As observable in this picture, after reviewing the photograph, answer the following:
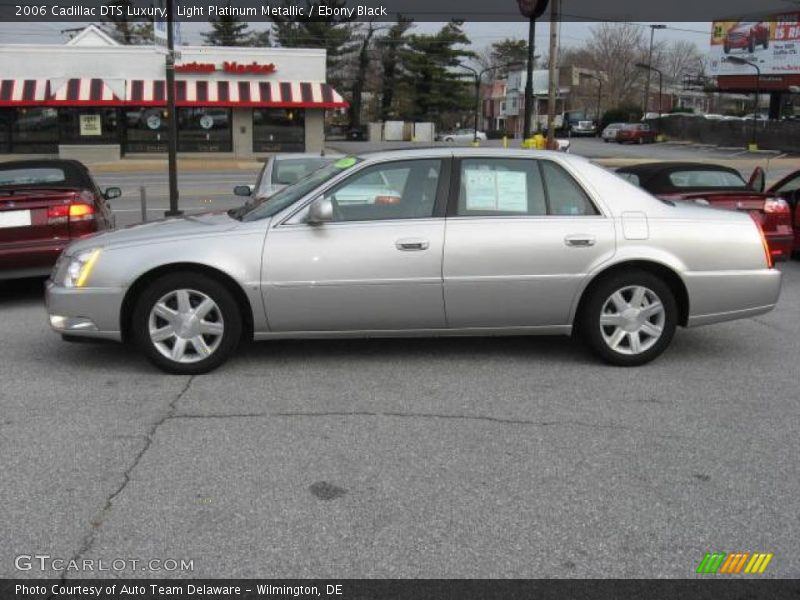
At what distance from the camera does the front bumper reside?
5535 mm

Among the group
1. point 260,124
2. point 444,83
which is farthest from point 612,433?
point 444,83

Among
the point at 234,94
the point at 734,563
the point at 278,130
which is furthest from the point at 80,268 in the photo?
the point at 278,130

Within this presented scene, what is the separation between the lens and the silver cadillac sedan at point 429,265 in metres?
5.57

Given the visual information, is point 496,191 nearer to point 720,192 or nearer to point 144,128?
point 720,192

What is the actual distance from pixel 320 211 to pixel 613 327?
221 centimetres

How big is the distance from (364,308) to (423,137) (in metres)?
71.6

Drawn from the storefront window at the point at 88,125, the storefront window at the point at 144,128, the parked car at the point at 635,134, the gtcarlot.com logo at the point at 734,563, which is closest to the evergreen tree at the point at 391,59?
the parked car at the point at 635,134

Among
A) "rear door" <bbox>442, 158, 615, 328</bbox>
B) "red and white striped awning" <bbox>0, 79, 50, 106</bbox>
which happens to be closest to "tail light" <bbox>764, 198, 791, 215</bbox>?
"rear door" <bbox>442, 158, 615, 328</bbox>

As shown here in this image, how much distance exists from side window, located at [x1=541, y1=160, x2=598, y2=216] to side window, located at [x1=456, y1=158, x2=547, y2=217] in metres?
0.06

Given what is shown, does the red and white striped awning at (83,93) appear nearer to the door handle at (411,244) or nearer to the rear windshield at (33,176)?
the rear windshield at (33,176)

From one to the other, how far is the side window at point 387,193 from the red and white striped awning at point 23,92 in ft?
122

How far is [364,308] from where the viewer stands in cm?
566

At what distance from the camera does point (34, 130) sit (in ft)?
131

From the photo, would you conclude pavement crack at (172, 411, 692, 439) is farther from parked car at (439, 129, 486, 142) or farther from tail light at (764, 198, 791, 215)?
parked car at (439, 129, 486, 142)
